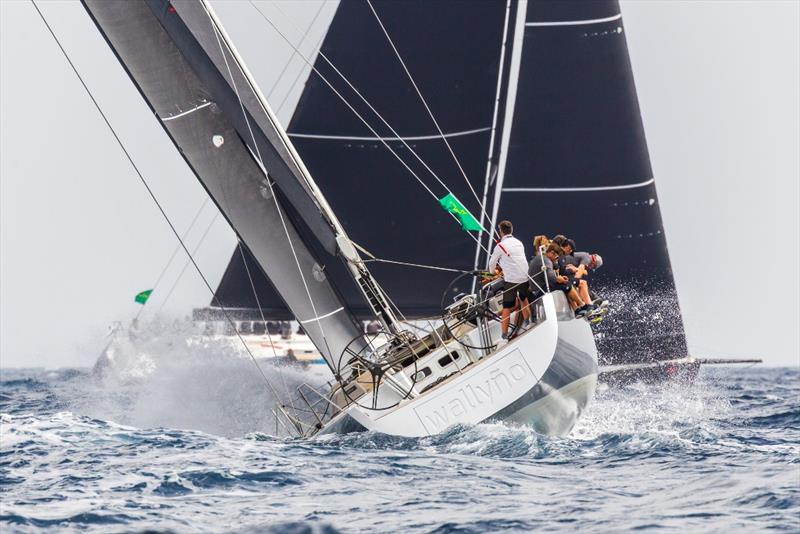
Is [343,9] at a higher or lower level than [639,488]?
higher

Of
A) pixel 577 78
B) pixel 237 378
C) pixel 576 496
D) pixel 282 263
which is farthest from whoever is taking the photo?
pixel 577 78

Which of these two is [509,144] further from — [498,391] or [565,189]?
[498,391]

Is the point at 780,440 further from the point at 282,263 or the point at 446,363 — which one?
the point at 282,263

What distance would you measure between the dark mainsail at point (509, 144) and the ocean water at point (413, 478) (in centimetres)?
565

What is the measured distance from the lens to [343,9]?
67.5 feet

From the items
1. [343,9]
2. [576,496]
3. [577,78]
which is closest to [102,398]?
[343,9]

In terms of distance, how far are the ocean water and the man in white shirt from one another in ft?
3.79

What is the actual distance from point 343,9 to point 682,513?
14789 millimetres

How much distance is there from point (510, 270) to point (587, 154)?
8.58 meters

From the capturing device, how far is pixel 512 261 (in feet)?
35.1

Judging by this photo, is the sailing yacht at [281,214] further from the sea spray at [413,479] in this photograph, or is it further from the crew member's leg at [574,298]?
the sea spray at [413,479]

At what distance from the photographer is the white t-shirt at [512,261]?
35.0 feet

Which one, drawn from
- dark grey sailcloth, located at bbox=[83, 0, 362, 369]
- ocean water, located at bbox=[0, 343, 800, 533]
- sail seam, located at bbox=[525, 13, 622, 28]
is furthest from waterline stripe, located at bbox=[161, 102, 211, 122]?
sail seam, located at bbox=[525, 13, 622, 28]

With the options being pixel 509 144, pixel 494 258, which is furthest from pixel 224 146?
pixel 509 144
